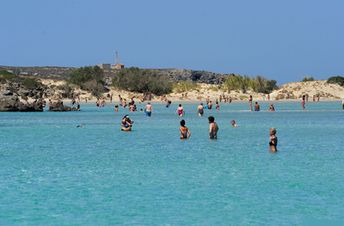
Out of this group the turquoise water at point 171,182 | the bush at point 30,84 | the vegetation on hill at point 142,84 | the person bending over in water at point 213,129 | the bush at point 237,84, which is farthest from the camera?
the bush at point 237,84

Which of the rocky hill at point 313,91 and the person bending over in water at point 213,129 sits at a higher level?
the rocky hill at point 313,91

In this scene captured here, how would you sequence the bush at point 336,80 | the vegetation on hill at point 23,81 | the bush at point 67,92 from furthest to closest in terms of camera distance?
the bush at point 336,80, the bush at point 67,92, the vegetation on hill at point 23,81

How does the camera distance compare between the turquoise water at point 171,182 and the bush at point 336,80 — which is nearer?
the turquoise water at point 171,182

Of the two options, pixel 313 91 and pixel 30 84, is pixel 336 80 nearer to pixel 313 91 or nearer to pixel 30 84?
pixel 313 91

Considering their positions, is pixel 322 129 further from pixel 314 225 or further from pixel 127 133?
pixel 314 225

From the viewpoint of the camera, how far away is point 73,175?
24.0 meters

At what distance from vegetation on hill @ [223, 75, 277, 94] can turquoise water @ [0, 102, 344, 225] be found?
12668 cm

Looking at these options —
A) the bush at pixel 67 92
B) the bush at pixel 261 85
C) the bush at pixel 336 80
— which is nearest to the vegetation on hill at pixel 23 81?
the bush at pixel 67 92

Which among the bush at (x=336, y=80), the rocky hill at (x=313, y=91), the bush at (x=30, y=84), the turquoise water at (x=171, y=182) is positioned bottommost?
the turquoise water at (x=171, y=182)

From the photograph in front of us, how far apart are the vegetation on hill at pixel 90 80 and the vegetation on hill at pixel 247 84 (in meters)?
27.6

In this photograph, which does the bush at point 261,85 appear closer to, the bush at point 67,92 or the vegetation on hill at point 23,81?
the bush at point 67,92

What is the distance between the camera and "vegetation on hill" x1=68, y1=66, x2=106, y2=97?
142375 mm

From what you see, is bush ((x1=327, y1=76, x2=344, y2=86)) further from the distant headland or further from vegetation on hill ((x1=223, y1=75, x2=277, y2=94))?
vegetation on hill ((x1=223, y1=75, x2=277, y2=94))

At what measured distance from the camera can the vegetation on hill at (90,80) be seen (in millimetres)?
142375
